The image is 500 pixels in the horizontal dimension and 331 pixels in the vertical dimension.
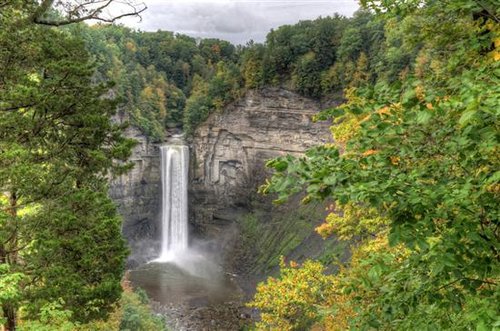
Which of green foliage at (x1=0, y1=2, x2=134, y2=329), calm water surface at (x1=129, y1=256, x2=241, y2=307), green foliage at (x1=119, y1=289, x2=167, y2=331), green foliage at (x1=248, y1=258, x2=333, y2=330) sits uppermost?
green foliage at (x1=0, y1=2, x2=134, y2=329)

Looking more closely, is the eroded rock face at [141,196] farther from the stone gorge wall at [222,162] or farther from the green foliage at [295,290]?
the green foliage at [295,290]

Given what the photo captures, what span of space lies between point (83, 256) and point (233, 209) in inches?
1729

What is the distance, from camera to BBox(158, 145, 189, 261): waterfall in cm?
5441

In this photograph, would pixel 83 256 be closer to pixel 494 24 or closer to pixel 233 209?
pixel 494 24

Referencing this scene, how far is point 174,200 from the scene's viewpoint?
55219 millimetres

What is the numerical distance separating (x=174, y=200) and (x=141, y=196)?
441 centimetres

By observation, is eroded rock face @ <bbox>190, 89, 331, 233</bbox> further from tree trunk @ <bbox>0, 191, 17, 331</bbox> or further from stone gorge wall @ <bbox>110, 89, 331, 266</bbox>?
tree trunk @ <bbox>0, 191, 17, 331</bbox>

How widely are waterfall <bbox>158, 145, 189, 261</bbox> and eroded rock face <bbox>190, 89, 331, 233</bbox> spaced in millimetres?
2008

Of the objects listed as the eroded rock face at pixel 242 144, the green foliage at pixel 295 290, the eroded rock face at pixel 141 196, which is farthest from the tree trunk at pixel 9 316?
the eroded rock face at pixel 141 196


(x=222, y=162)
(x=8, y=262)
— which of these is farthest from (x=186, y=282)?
(x=8, y=262)

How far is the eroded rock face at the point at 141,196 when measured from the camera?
52938 millimetres

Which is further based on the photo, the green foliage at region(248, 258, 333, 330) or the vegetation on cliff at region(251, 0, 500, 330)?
the green foliage at region(248, 258, 333, 330)

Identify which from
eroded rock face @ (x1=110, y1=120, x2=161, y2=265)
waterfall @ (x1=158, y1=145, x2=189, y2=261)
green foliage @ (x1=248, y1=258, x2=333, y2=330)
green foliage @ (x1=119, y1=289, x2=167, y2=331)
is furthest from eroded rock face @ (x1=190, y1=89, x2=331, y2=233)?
green foliage @ (x1=248, y1=258, x2=333, y2=330)

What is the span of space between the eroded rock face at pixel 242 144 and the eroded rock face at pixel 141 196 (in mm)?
5100
